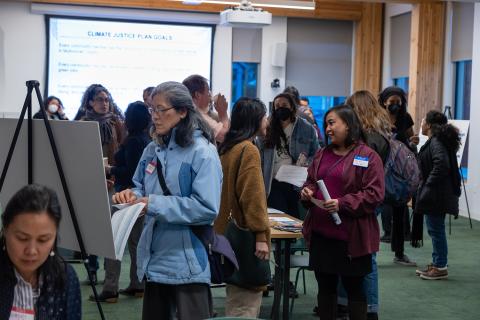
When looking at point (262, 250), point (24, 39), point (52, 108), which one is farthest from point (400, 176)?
point (24, 39)

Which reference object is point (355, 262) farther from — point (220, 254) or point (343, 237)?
point (220, 254)

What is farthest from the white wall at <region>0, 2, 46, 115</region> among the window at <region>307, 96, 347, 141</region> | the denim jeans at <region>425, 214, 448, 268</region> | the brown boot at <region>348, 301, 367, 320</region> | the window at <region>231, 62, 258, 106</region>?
the brown boot at <region>348, 301, 367, 320</region>

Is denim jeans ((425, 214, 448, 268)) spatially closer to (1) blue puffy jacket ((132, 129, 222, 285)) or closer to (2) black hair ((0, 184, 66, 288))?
(1) blue puffy jacket ((132, 129, 222, 285))

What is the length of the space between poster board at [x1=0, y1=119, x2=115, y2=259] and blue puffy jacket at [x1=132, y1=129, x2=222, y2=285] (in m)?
0.20

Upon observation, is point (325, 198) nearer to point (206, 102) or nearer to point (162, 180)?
point (206, 102)

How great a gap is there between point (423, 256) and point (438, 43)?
4291mm

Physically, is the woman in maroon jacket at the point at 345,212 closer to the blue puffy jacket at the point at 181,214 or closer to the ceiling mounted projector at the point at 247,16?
the blue puffy jacket at the point at 181,214

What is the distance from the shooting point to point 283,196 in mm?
5246

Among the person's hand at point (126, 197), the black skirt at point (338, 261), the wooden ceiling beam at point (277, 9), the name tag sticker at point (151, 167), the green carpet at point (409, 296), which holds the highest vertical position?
the wooden ceiling beam at point (277, 9)

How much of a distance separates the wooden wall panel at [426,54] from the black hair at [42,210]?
8.88 metres

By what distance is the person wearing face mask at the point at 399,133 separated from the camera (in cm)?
602

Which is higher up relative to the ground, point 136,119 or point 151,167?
point 136,119

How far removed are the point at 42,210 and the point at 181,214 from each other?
855 mm

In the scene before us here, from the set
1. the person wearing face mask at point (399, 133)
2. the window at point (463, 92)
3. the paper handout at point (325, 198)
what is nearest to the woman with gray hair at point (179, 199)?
the paper handout at point (325, 198)
